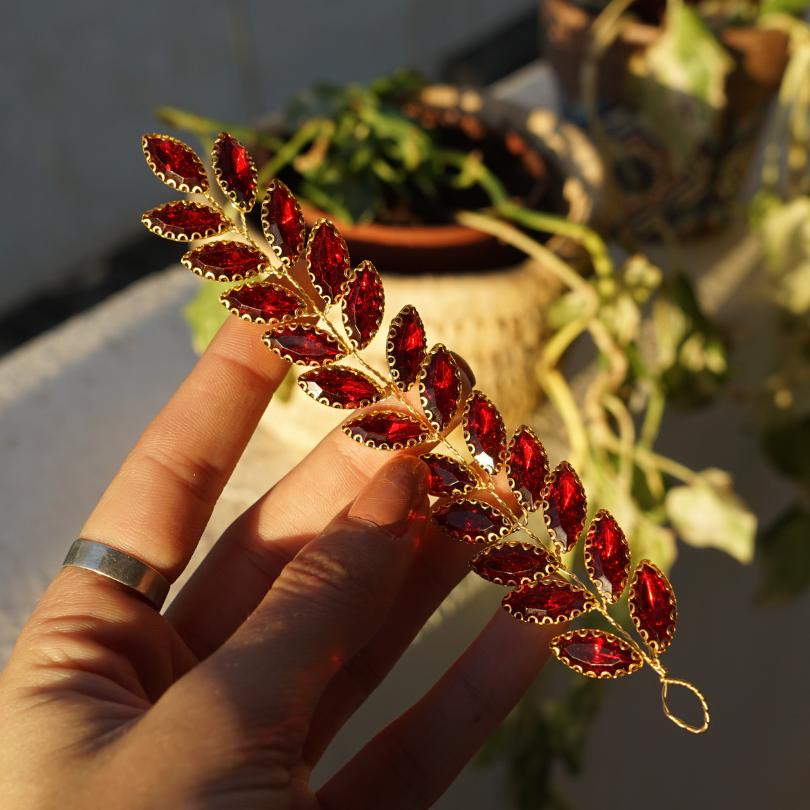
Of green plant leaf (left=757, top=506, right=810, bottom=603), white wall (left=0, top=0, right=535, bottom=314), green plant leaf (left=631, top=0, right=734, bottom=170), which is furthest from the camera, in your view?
white wall (left=0, top=0, right=535, bottom=314)

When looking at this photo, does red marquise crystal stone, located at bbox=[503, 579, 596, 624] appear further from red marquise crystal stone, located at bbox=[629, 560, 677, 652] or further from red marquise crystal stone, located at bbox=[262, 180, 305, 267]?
red marquise crystal stone, located at bbox=[262, 180, 305, 267]

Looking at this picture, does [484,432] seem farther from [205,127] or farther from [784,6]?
[784,6]

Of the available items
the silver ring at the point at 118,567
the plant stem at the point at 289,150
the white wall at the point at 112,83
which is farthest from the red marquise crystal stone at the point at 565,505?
the white wall at the point at 112,83

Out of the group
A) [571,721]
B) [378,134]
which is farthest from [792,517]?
[378,134]

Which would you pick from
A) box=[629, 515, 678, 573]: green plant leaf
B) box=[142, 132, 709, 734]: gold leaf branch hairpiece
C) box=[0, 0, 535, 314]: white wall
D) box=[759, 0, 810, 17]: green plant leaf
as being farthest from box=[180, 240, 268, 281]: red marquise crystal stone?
box=[0, 0, 535, 314]: white wall

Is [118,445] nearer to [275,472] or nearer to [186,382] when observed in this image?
[275,472]

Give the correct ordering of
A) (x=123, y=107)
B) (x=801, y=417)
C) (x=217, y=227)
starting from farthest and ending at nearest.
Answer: (x=123, y=107)
(x=801, y=417)
(x=217, y=227)

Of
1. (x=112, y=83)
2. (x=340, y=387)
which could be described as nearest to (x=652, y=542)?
(x=340, y=387)
